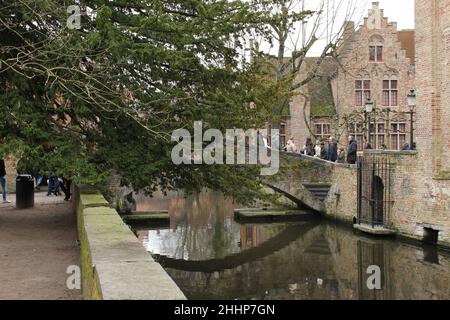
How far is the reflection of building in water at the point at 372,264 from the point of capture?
12280 mm

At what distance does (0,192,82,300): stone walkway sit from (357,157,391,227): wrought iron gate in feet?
34.9

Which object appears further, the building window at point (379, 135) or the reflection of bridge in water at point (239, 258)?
the building window at point (379, 135)

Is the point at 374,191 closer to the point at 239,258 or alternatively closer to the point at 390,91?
the point at 239,258

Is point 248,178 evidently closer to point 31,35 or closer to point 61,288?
point 31,35

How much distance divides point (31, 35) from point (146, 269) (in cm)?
816

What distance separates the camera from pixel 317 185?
24719mm

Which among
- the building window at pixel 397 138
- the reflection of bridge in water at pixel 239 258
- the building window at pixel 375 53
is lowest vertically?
the reflection of bridge in water at pixel 239 258

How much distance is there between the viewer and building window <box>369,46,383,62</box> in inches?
1474

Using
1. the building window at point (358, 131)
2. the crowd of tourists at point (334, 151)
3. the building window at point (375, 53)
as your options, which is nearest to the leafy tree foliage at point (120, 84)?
the crowd of tourists at point (334, 151)

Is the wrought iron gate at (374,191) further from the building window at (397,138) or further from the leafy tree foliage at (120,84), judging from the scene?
the building window at (397,138)

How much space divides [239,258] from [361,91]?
23397 millimetres

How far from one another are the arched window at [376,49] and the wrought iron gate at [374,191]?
18492mm

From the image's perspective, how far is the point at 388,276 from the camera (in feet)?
45.5
